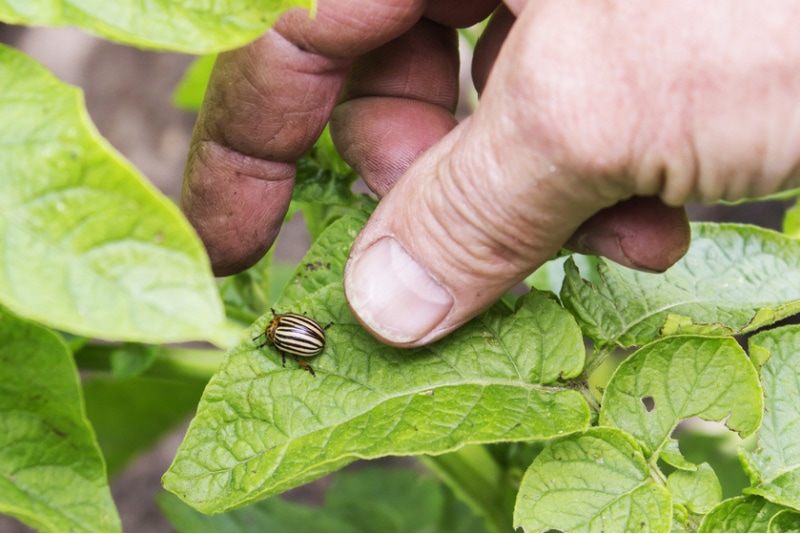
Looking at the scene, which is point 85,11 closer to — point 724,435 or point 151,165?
point 724,435

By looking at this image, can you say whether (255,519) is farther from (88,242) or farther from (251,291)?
(88,242)

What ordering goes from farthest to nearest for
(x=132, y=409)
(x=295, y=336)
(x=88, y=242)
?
(x=132, y=409) → (x=295, y=336) → (x=88, y=242)

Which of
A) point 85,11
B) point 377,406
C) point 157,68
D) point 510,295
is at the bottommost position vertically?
point 157,68

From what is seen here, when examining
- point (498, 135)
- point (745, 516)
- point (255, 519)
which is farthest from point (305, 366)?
point (255, 519)

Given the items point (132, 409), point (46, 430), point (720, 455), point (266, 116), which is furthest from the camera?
point (720, 455)

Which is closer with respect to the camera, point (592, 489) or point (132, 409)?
point (592, 489)

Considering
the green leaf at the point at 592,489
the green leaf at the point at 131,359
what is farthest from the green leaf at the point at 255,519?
the green leaf at the point at 592,489

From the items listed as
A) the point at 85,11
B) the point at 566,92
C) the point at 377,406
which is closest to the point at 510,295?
the point at 377,406
